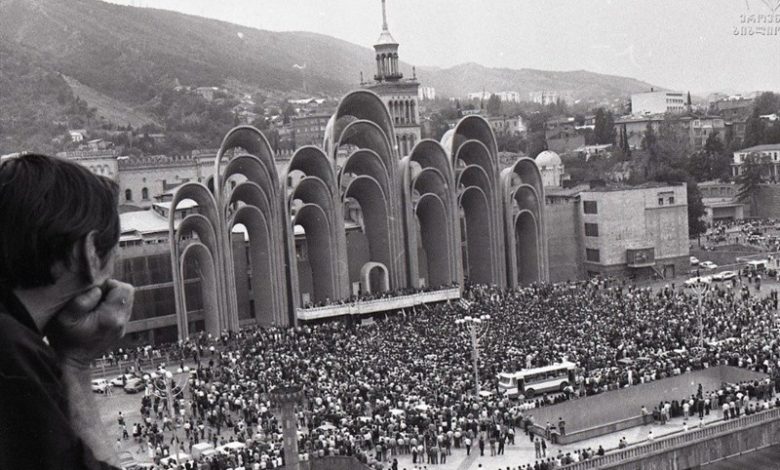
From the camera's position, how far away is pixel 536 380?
3294 centimetres

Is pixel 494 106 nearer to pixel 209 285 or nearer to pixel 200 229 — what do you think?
pixel 200 229

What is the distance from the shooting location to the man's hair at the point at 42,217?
6.98 ft

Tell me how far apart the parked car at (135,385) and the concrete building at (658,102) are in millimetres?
137756

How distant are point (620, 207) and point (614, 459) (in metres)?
38.8

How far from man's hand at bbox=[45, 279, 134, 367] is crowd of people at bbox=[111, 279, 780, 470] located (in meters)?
23.1

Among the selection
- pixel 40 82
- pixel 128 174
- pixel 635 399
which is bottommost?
pixel 635 399

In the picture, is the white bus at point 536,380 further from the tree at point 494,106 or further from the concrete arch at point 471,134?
the tree at point 494,106

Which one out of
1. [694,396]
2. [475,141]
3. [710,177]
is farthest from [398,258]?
[710,177]

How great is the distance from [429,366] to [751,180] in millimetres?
59983

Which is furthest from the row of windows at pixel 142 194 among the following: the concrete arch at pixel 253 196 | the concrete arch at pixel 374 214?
the concrete arch at pixel 253 196

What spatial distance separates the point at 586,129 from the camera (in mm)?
135750

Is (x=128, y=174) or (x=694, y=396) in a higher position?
(x=128, y=174)

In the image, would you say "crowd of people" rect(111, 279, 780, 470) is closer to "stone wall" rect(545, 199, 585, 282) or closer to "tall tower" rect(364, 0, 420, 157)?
"stone wall" rect(545, 199, 585, 282)

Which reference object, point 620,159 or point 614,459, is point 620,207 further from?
point 620,159
